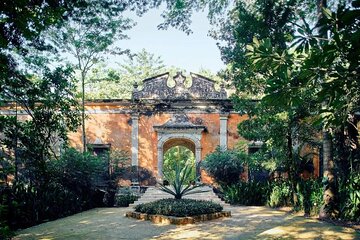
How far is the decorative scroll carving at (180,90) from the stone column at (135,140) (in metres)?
1.08

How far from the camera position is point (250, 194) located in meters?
12.0

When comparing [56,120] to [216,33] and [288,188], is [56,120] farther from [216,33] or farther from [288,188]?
[288,188]

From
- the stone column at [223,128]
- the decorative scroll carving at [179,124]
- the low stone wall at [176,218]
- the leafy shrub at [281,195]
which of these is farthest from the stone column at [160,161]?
the low stone wall at [176,218]

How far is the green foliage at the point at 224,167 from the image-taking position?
45.6ft

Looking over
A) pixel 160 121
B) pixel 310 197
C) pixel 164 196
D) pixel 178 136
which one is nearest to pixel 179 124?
pixel 178 136

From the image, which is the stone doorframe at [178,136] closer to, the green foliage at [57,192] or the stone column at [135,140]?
the stone column at [135,140]

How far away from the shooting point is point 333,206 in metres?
7.95

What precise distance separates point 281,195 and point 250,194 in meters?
1.36

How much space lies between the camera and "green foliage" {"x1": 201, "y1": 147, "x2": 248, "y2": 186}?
13.9 meters

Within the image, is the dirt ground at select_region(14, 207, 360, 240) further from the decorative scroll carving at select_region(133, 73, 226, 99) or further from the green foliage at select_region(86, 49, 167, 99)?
the green foliage at select_region(86, 49, 167, 99)

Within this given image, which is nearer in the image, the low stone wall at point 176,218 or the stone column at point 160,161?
the low stone wall at point 176,218

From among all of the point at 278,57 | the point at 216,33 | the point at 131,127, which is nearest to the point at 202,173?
the point at 131,127

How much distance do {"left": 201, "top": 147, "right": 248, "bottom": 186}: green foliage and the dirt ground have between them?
537 centimetres

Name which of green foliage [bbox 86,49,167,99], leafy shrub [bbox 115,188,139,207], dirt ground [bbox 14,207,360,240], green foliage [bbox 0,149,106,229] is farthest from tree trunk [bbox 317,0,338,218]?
green foliage [bbox 86,49,167,99]
